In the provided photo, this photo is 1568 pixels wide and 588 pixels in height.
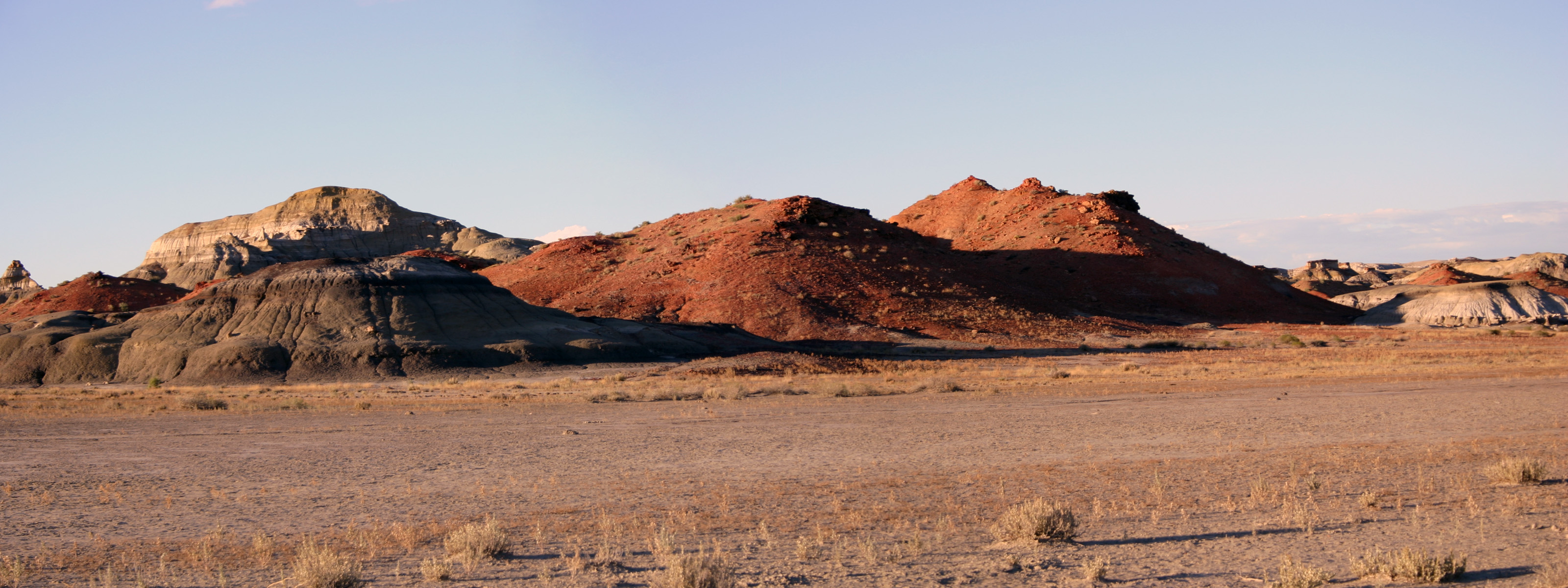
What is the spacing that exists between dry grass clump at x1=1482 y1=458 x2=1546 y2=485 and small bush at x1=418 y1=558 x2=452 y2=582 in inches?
428

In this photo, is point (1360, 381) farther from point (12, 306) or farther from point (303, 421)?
point (12, 306)

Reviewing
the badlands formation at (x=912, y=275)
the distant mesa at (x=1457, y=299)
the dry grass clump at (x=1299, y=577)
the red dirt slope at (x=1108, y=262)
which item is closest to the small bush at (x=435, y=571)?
the dry grass clump at (x=1299, y=577)

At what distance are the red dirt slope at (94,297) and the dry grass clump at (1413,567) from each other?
260ft

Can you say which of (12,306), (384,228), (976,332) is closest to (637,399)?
(976,332)

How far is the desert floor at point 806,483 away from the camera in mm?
8242

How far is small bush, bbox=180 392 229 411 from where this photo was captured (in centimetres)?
2497

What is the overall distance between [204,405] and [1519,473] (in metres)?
26.5

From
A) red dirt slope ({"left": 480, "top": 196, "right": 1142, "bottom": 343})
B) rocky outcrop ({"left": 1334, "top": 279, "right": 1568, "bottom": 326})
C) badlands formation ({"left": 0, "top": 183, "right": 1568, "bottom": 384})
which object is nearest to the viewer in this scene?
badlands formation ({"left": 0, "top": 183, "right": 1568, "bottom": 384})

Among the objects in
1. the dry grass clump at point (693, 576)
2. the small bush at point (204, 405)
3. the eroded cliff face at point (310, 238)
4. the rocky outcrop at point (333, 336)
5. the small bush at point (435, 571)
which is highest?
the eroded cliff face at point (310, 238)

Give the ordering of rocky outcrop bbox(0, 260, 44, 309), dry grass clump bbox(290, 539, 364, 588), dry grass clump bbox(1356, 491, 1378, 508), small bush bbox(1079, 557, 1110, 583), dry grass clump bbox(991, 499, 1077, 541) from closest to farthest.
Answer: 1. dry grass clump bbox(290, 539, 364, 588)
2. small bush bbox(1079, 557, 1110, 583)
3. dry grass clump bbox(991, 499, 1077, 541)
4. dry grass clump bbox(1356, 491, 1378, 508)
5. rocky outcrop bbox(0, 260, 44, 309)

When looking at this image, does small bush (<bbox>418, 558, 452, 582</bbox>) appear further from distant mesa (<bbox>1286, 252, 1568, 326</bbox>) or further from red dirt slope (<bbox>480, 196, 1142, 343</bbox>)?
distant mesa (<bbox>1286, 252, 1568, 326</bbox>)

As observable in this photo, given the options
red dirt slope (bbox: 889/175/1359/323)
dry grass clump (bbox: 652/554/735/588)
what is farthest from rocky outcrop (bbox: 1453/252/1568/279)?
dry grass clump (bbox: 652/554/735/588)

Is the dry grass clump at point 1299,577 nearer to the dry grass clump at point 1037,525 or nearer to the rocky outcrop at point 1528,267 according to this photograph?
the dry grass clump at point 1037,525

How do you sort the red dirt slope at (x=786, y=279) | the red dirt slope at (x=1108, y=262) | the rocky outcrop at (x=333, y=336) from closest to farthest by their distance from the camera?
1. the rocky outcrop at (x=333, y=336)
2. the red dirt slope at (x=786, y=279)
3. the red dirt slope at (x=1108, y=262)
